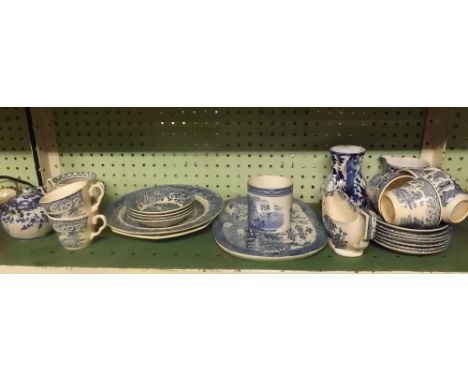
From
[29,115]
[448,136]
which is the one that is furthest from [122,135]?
[448,136]

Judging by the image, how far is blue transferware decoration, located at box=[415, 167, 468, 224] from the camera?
88 cm

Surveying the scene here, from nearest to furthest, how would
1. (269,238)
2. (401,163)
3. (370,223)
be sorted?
1. (370,223)
2. (269,238)
3. (401,163)

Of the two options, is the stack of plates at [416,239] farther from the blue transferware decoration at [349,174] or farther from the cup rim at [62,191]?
the cup rim at [62,191]

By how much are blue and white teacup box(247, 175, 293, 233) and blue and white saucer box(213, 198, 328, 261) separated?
22 mm

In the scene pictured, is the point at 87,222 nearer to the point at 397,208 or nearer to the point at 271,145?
the point at 271,145

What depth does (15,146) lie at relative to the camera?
1138 mm

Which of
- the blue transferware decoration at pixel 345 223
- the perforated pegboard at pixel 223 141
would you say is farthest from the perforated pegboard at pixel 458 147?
the blue transferware decoration at pixel 345 223

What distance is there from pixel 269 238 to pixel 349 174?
0.27 m

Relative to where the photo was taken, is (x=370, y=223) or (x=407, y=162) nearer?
(x=370, y=223)

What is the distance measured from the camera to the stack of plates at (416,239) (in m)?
0.89

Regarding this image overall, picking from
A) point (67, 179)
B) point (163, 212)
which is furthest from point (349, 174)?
point (67, 179)

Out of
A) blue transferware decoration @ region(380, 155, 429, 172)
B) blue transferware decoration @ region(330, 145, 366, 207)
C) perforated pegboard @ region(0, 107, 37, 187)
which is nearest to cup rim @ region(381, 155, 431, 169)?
blue transferware decoration @ region(380, 155, 429, 172)

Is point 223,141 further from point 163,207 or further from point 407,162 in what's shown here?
point 407,162

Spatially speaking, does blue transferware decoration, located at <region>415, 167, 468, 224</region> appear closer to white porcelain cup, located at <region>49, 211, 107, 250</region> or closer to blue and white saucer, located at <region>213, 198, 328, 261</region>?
blue and white saucer, located at <region>213, 198, 328, 261</region>
